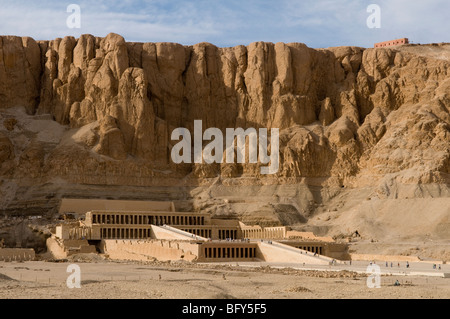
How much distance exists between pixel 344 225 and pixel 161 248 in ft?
91.6

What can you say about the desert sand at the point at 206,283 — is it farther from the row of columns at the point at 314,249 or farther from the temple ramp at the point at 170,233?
the row of columns at the point at 314,249

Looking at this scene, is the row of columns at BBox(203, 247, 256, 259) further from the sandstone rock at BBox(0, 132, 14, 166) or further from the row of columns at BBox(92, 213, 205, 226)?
the sandstone rock at BBox(0, 132, 14, 166)

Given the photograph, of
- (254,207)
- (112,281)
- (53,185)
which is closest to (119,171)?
(53,185)

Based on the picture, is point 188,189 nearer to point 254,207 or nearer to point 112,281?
point 254,207

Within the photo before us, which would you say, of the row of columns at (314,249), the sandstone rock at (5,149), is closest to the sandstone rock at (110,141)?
the sandstone rock at (5,149)

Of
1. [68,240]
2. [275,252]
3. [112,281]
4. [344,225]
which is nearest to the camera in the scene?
[112,281]

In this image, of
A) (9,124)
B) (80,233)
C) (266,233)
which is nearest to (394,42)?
(266,233)

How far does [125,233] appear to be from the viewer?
3794 inches

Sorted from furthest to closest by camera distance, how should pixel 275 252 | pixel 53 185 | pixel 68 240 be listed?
pixel 53 185 → pixel 68 240 → pixel 275 252

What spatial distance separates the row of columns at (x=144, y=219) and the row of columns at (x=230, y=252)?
21.9 m

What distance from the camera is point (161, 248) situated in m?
80.5

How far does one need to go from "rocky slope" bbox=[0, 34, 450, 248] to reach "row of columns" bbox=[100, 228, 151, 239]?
484 inches

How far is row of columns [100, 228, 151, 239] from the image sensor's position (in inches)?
3701

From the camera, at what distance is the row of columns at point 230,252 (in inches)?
3150
